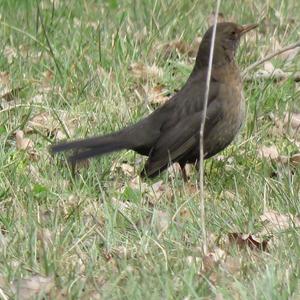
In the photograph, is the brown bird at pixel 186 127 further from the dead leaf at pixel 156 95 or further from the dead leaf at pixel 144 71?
the dead leaf at pixel 144 71

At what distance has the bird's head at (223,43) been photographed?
7.08 metres

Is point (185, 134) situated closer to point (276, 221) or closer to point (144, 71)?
point (144, 71)

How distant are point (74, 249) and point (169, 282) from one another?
0.70 m

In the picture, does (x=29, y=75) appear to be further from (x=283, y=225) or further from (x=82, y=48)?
(x=283, y=225)

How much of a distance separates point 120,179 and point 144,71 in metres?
1.46

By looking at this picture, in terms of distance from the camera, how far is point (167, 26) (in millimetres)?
8422

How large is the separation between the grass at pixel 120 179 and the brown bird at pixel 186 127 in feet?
0.45

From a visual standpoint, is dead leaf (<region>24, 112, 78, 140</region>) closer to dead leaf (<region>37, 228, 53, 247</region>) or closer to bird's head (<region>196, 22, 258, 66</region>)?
bird's head (<region>196, 22, 258, 66</region>)

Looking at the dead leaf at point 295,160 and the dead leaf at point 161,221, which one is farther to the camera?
the dead leaf at point 295,160

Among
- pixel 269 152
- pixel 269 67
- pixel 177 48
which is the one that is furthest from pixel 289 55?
pixel 269 152

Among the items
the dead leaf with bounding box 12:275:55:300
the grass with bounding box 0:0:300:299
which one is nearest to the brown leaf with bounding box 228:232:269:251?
the grass with bounding box 0:0:300:299

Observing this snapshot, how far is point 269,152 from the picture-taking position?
22.7 feet

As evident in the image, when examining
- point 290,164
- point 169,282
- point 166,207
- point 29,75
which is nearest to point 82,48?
point 29,75

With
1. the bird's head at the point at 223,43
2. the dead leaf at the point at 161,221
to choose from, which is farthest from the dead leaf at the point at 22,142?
the dead leaf at the point at 161,221
